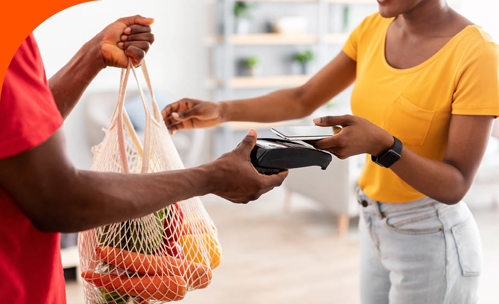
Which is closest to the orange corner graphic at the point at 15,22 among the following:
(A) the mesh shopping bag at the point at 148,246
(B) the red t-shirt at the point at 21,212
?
(B) the red t-shirt at the point at 21,212

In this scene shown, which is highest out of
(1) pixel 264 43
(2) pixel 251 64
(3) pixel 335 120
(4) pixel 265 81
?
(3) pixel 335 120

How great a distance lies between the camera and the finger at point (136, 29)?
1246 millimetres

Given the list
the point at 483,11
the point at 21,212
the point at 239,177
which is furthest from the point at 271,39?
the point at 21,212

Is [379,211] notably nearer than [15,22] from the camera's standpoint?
No

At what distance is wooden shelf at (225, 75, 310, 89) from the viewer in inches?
187

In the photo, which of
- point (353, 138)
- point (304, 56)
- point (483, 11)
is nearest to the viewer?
point (353, 138)

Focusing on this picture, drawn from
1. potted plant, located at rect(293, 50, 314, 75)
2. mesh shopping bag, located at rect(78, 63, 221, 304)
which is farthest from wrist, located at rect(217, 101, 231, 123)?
potted plant, located at rect(293, 50, 314, 75)

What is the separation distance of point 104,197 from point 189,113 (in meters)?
0.66

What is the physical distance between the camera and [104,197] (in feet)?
2.81

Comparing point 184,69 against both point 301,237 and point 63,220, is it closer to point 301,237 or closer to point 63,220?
point 301,237

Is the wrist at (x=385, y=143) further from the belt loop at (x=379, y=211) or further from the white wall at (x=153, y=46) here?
the white wall at (x=153, y=46)

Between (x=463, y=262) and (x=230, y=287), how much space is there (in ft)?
5.89

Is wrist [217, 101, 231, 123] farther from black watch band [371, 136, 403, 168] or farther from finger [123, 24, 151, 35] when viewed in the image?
black watch band [371, 136, 403, 168]

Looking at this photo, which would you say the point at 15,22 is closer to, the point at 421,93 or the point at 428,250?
the point at 421,93
